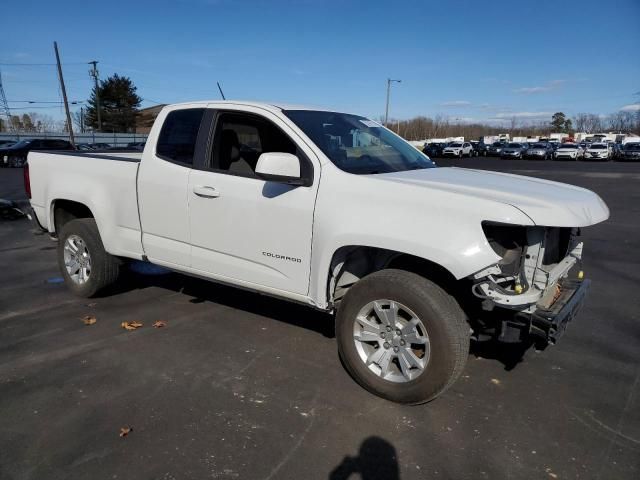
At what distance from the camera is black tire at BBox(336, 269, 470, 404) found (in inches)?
121

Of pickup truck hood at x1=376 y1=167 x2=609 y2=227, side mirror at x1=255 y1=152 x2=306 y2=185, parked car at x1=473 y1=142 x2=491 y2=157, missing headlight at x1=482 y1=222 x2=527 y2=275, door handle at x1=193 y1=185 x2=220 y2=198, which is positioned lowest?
parked car at x1=473 y1=142 x2=491 y2=157

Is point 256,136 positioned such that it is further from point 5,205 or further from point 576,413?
point 5,205

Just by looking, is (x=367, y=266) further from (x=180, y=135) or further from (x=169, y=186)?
(x=180, y=135)

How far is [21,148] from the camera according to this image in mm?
27312

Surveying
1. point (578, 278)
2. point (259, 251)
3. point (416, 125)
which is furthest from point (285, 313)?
point (416, 125)

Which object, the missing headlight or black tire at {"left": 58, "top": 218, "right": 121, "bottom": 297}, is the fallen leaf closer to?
black tire at {"left": 58, "top": 218, "right": 121, "bottom": 297}

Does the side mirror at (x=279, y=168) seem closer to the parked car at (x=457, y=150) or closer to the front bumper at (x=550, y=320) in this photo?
the front bumper at (x=550, y=320)

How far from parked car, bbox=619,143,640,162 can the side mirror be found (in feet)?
158

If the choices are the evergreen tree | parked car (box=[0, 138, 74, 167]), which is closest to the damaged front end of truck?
parked car (box=[0, 138, 74, 167])

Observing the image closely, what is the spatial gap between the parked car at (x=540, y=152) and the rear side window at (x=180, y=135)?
47.4 m

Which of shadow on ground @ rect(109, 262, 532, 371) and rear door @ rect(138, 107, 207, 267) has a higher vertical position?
rear door @ rect(138, 107, 207, 267)

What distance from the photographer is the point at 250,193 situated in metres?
3.81

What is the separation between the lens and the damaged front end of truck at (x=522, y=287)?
9.94 feet

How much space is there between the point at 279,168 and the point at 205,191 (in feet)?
2.87
